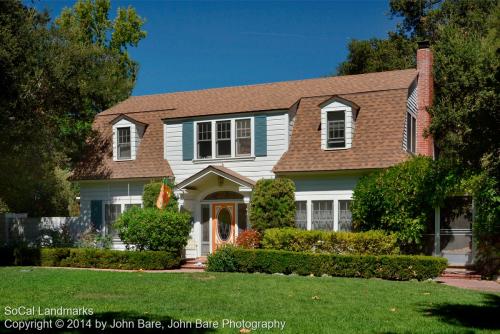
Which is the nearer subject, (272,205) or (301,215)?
(272,205)

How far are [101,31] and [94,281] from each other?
110ft

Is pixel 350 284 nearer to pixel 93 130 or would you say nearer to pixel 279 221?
pixel 279 221

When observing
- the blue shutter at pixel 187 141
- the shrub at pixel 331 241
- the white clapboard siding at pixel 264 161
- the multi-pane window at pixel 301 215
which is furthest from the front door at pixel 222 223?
the shrub at pixel 331 241

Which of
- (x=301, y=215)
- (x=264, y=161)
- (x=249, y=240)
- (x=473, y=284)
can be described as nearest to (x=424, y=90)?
(x=264, y=161)

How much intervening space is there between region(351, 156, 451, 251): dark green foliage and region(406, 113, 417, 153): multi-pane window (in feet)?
8.42

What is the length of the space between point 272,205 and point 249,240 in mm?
1584

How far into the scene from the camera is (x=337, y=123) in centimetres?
2367

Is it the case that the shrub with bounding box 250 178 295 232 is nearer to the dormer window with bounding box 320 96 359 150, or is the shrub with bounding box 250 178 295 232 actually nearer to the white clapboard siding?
the white clapboard siding

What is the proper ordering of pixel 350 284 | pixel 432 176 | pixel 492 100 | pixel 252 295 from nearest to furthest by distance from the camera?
pixel 492 100
pixel 252 295
pixel 350 284
pixel 432 176

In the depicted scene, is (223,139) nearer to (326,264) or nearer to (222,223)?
(222,223)

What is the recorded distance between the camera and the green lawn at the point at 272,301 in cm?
1027

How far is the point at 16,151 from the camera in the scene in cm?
2502

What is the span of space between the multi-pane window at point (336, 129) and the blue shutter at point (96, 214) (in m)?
10.4

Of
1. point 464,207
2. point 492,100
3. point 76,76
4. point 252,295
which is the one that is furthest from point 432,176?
point 76,76
